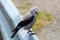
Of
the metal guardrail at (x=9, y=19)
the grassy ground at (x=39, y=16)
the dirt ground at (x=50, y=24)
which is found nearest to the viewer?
the metal guardrail at (x=9, y=19)

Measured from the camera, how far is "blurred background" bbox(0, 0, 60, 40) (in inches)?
263

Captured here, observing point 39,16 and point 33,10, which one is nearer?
point 33,10

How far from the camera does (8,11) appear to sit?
3854 millimetres

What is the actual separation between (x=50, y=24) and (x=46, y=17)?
356 mm

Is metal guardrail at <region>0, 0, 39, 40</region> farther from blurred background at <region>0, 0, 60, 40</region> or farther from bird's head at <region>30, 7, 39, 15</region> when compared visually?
blurred background at <region>0, 0, 60, 40</region>

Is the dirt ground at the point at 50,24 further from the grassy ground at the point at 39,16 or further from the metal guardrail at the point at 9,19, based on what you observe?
the metal guardrail at the point at 9,19

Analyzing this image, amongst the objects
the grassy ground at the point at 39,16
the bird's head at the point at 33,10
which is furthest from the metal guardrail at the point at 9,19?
the grassy ground at the point at 39,16

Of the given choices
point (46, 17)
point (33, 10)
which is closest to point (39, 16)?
point (46, 17)

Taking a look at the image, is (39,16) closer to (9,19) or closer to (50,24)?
(50,24)

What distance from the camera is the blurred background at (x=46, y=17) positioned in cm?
667

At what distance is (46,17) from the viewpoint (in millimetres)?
7449

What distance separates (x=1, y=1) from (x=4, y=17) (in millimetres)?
526

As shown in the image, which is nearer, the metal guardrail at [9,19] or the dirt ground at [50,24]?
the metal guardrail at [9,19]

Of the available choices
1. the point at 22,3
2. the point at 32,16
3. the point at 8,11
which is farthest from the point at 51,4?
the point at 8,11
